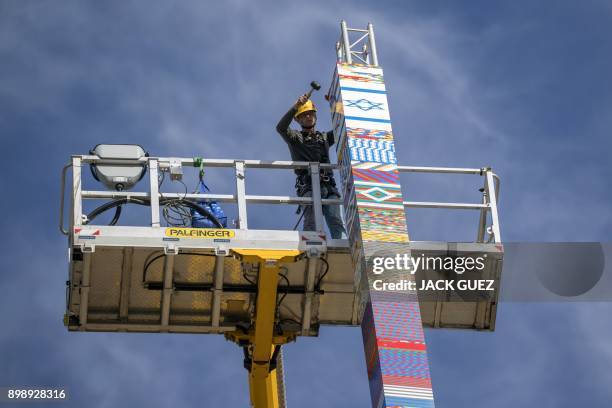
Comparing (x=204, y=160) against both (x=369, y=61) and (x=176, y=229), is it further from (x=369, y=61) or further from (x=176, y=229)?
(x=369, y=61)

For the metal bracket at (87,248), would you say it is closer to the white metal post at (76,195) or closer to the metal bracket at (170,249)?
the white metal post at (76,195)

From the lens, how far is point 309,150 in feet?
73.6

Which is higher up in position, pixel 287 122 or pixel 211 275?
pixel 287 122

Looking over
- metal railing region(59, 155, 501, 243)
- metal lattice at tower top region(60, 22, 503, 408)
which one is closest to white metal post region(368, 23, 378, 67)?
metal lattice at tower top region(60, 22, 503, 408)

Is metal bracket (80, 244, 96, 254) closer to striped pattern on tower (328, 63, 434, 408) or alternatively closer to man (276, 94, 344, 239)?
man (276, 94, 344, 239)

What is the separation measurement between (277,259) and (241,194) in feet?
3.98

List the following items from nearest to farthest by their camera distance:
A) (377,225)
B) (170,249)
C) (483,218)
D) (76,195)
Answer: (377,225), (170,249), (76,195), (483,218)

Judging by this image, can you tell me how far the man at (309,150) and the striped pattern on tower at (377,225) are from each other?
542 millimetres

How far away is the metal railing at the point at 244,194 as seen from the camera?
20859 millimetres

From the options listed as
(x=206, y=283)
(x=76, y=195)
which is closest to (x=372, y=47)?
(x=206, y=283)

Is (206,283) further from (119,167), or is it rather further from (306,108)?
(306,108)

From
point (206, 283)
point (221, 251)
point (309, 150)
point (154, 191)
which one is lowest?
point (206, 283)

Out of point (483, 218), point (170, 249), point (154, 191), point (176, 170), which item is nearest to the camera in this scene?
point (170, 249)

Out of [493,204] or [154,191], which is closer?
[154,191]
